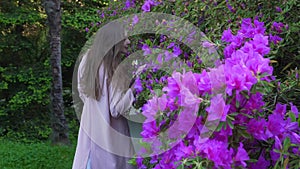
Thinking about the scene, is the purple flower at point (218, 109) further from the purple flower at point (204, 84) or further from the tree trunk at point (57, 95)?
the tree trunk at point (57, 95)

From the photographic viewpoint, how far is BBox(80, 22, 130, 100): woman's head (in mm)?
2582

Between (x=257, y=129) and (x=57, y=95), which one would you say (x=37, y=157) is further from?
(x=257, y=129)

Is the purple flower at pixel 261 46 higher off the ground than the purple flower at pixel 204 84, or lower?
higher

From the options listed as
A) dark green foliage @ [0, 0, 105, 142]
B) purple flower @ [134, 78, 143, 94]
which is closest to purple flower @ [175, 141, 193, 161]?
purple flower @ [134, 78, 143, 94]

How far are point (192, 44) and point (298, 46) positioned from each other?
1.96 feet

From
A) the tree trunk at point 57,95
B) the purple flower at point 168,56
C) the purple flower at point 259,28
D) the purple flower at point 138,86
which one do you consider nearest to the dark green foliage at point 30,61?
the tree trunk at point 57,95

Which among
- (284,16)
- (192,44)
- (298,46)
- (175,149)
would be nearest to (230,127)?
(175,149)

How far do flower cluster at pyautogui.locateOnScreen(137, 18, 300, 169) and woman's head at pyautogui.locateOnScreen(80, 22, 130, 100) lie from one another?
1221mm

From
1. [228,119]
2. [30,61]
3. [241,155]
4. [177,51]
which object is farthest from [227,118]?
[30,61]

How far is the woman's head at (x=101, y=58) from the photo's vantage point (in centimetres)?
258

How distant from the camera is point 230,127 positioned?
3.93 ft

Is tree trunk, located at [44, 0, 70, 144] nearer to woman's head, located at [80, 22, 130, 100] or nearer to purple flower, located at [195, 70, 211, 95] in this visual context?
woman's head, located at [80, 22, 130, 100]

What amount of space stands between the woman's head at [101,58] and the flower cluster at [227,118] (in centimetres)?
122

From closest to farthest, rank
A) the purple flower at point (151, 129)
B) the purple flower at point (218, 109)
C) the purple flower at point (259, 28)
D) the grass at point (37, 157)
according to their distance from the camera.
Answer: the purple flower at point (218, 109)
the purple flower at point (151, 129)
the purple flower at point (259, 28)
the grass at point (37, 157)
